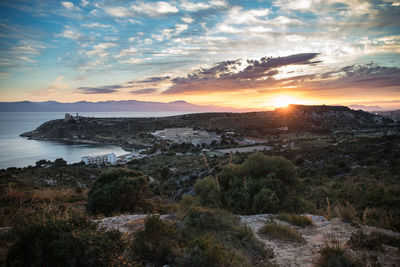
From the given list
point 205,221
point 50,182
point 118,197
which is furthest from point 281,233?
point 50,182

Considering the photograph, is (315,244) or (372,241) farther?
(315,244)

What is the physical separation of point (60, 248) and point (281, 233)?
12.3 ft

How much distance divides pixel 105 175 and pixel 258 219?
7.06m

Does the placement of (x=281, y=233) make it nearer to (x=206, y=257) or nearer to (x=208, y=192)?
(x=206, y=257)

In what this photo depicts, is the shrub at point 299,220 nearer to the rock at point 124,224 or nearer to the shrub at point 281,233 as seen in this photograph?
the shrub at point 281,233

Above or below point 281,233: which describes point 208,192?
below

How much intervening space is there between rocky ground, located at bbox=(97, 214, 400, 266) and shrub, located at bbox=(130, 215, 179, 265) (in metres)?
0.74

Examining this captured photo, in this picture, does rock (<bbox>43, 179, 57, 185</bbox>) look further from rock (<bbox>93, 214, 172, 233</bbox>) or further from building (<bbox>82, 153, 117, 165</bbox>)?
building (<bbox>82, 153, 117, 165</bbox>)

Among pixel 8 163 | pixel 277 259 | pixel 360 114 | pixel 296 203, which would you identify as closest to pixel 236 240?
pixel 277 259

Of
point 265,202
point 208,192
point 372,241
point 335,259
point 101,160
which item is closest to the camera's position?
point 335,259

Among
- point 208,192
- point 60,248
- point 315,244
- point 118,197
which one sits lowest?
point 118,197

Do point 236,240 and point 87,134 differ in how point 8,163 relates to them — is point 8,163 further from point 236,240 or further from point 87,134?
point 236,240

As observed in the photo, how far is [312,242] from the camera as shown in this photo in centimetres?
386

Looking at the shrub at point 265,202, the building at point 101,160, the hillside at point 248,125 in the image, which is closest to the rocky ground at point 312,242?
the shrub at point 265,202
